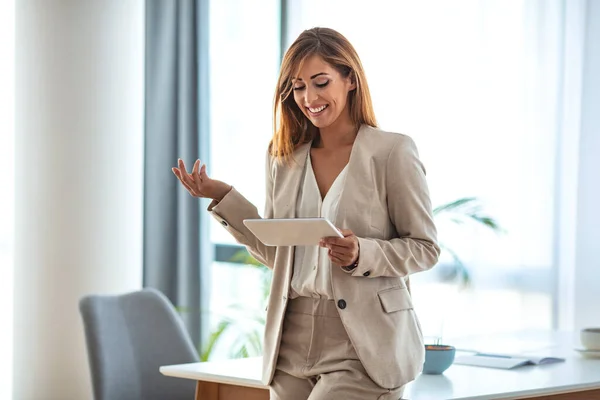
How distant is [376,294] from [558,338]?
156 cm

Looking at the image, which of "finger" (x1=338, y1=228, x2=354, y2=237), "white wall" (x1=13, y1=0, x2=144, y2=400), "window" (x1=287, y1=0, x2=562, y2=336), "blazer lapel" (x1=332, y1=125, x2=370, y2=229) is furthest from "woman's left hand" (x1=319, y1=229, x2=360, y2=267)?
"white wall" (x1=13, y1=0, x2=144, y2=400)

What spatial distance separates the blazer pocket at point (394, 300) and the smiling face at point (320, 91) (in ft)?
1.29

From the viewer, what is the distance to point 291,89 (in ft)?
6.50

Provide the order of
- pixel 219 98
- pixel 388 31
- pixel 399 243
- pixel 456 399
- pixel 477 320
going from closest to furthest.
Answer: pixel 399 243 → pixel 456 399 → pixel 477 320 → pixel 388 31 → pixel 219 98

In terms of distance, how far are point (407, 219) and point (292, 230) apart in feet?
0.95

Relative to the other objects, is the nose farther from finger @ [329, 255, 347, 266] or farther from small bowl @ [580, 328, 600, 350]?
small bowl @ [580, 328, 600, 350]

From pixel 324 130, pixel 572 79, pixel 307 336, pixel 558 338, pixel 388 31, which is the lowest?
pixel 558 338

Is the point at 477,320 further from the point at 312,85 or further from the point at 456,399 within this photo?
the point at 312,85

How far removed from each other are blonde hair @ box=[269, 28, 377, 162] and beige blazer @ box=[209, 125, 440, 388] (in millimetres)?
65

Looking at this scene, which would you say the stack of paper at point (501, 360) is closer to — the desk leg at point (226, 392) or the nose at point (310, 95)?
the desk leg at point (226, 392)

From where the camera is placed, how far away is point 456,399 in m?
2.00

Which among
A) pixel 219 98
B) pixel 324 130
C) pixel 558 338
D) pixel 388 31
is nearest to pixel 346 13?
pixel 388 31

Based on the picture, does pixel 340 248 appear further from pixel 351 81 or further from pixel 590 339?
pixel 590 339

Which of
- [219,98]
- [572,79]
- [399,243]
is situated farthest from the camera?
[219,98]
